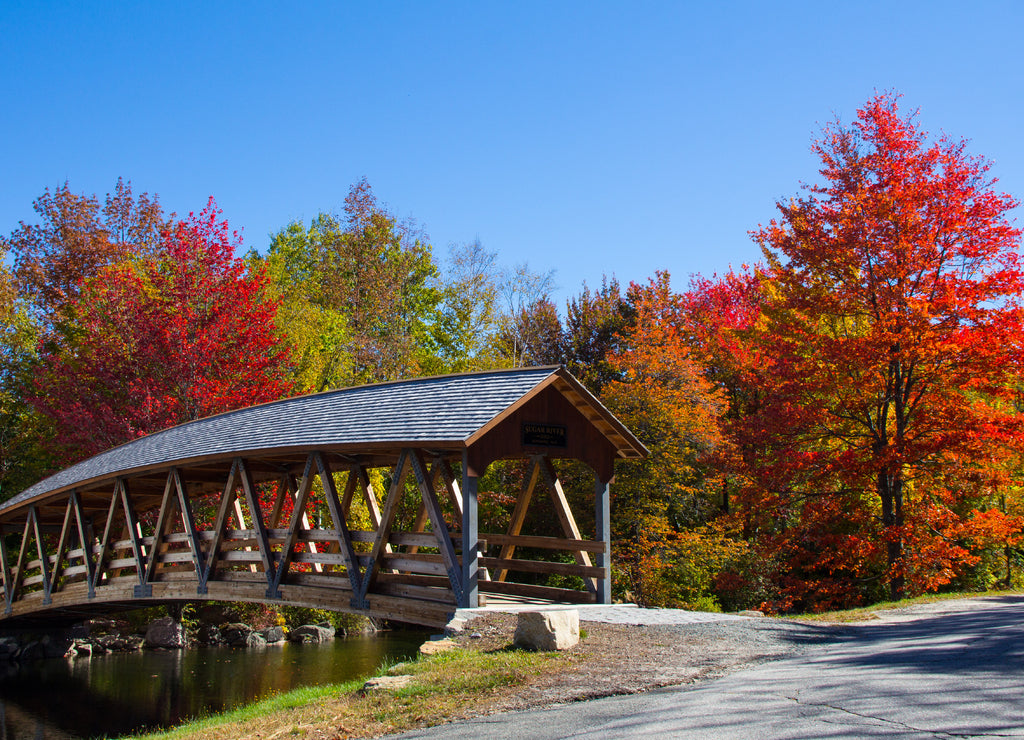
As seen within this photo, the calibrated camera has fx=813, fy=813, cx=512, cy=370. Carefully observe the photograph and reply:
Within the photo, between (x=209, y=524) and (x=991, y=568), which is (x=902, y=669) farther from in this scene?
(x=209, y=524)

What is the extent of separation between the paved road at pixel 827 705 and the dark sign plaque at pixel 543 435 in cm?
416

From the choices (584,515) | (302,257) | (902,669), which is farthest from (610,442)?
(302,257)

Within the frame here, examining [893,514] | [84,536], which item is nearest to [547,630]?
[893,514]

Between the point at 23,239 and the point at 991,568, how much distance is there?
1419 inches

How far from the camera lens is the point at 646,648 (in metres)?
7.57

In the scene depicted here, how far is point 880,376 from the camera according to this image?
1520 centimetres

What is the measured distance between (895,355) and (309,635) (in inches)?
623

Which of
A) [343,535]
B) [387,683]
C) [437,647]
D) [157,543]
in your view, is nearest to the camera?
[387,683]

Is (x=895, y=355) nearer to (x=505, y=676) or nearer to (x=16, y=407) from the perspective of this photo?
(x=505, y=676)

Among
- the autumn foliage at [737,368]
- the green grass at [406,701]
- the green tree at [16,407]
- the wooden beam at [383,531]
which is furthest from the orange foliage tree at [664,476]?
the green tree at [16,407]

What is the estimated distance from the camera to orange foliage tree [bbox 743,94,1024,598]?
46.0 feet

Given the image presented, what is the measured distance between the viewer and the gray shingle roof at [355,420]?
32.7 ft

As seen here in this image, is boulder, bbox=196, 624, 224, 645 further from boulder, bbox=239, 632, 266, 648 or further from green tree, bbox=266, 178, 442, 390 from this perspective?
green tree, bbox=266, 178, 442, 390

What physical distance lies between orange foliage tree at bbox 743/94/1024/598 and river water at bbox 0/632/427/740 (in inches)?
347
